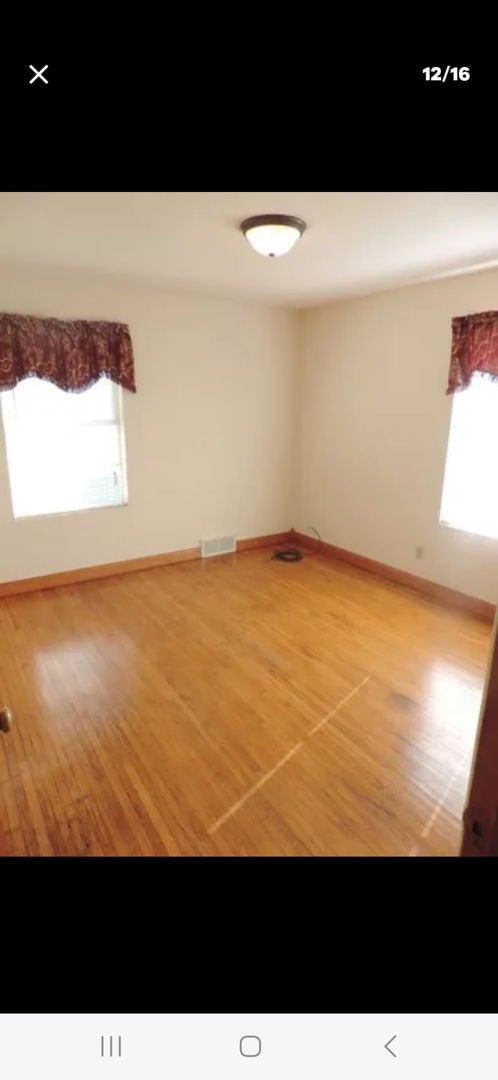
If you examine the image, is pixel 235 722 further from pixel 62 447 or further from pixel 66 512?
pixel 62 447

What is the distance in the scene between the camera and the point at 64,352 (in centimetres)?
344

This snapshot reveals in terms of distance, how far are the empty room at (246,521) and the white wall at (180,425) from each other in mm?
19

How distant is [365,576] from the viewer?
414cm

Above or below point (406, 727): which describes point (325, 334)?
above

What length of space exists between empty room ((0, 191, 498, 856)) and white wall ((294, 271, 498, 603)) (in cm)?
2

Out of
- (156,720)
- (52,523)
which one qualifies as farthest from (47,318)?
(156,720)

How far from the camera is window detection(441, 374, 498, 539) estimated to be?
3.23 meters

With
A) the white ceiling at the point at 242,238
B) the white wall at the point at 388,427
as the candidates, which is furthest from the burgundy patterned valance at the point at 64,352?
the white wall at the point at 388,427

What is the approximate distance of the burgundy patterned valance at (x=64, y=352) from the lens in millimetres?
3256

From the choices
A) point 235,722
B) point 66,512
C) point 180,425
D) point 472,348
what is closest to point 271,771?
point 235,722

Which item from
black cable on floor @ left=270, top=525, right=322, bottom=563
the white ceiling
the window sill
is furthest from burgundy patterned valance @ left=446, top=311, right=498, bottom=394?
the window sill

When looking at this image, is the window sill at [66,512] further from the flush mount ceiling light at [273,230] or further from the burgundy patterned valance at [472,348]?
the burgundy patterned valance at [472,348]

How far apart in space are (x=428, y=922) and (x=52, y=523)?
343cm

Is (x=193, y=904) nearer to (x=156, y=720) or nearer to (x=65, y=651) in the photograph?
(x=156, y=720)
